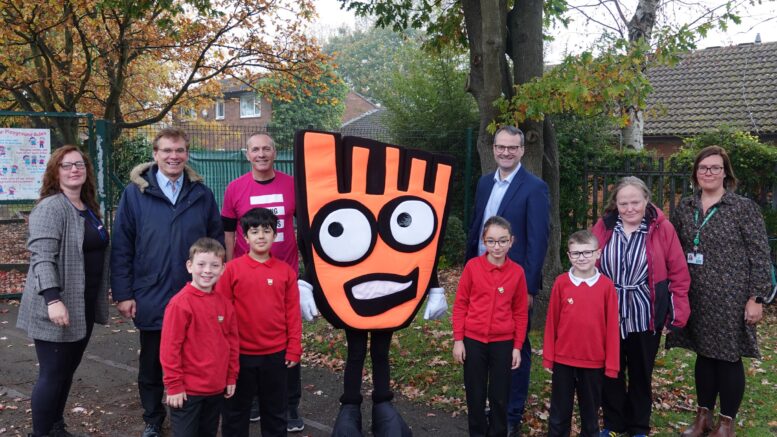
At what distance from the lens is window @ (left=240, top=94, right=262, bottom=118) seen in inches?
1391

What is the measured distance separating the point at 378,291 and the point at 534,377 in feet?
7.41

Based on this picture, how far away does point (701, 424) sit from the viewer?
14.0 feet

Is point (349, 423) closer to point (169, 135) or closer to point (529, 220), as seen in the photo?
point (529, 220)

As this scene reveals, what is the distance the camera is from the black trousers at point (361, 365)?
381 centimetres

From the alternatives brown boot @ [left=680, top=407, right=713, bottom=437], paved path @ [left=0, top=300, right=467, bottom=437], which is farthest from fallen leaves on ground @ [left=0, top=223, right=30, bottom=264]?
brown boot @ [left=680, top=407, right=713, bottom=437]

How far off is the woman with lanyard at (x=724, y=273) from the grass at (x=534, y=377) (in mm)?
680

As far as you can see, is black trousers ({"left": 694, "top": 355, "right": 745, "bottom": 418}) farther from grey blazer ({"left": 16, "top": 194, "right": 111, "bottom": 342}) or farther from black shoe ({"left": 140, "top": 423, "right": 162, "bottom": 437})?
grey blazer ({"left": 16, "top": 194, "right": 111, "bottom": 342})

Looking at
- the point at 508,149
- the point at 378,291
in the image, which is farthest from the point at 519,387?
the point at 508,149

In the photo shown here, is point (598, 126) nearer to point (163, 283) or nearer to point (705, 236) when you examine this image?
point (705, 236)

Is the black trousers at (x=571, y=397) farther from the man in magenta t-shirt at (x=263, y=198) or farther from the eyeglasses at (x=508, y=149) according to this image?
the man in magenta t-shirt at (x=263, y=198)

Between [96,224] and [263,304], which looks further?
[96,224]

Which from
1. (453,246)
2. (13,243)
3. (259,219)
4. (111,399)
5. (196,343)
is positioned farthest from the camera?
(13,243)

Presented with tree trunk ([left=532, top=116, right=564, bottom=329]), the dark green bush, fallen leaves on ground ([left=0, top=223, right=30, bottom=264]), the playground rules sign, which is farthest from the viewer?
the dark green bush

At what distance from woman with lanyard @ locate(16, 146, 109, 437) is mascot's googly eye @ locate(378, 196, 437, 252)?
179cm
